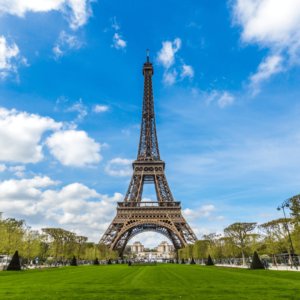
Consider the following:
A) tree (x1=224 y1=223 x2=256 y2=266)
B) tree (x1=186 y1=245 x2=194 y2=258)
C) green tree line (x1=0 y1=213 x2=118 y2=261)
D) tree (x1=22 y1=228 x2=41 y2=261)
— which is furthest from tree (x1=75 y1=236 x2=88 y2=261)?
tree (x1=224 y1=223 x2=256 y2=266)

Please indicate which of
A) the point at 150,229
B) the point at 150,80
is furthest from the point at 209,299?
the point at 150,80

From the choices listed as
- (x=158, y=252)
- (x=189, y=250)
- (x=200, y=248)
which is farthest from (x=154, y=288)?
(x=158, y=252)

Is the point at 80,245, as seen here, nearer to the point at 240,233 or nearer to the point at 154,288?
the point at 240,233

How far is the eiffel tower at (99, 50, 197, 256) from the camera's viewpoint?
2117 inches

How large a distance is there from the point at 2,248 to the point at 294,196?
3960cm

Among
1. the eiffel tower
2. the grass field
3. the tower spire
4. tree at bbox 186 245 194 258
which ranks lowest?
the grass field

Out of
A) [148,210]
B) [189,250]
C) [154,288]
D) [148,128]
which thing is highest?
[148,128]

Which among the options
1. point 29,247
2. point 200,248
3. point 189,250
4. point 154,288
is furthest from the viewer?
point 189,250

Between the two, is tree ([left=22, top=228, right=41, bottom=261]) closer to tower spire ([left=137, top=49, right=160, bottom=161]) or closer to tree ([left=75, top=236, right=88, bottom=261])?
tree ([left=75, top=236, right=88, bottom=261])

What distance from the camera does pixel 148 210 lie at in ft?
188

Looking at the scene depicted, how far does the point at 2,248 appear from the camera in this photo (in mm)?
33812

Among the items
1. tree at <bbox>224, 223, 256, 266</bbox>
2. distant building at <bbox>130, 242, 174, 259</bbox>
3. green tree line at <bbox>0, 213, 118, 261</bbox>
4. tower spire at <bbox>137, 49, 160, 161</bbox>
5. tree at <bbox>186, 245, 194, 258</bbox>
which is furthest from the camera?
distant building at <bbox>130, 242, 174, 259</bbox>

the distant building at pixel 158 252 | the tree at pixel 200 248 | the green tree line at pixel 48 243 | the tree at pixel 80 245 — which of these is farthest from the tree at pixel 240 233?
the distant building at pixel 158 252

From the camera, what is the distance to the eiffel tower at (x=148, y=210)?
53781mm
